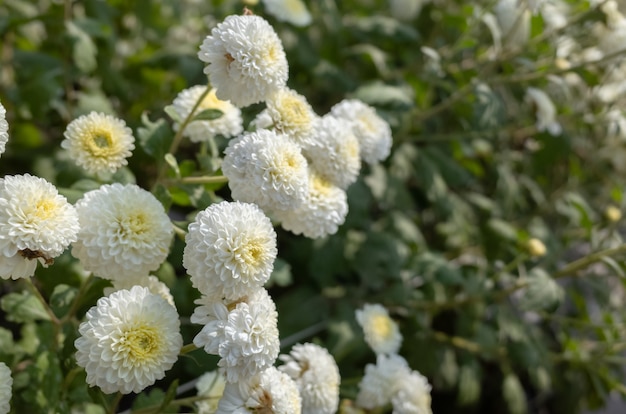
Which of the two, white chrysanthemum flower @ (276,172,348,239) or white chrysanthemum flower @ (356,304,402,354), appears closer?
white chrysanthemum flower @ (276,172,348,239)

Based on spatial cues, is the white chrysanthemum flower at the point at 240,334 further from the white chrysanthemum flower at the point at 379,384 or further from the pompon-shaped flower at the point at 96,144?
the white chrysanthemum flower at the point at 379,384

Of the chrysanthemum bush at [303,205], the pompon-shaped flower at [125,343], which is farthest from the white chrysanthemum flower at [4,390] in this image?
the pompon-shaped flower at [125,343]

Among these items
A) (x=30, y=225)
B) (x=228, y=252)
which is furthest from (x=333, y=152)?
(x=30, y=225)

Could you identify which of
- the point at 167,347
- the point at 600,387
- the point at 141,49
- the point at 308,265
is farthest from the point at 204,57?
the point at 600,387

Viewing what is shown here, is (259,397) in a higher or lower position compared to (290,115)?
lower

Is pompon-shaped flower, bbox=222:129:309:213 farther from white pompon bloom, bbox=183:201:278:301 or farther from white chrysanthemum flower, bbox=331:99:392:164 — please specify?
white chrysanthemum flower, bbox=331:99:392:164

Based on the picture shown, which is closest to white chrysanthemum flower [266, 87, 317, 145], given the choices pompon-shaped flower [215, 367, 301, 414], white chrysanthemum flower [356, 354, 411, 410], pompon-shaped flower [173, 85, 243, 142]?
pompon-shaped flower [173, 85, 243, 142]

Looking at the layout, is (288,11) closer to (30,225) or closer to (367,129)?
(367,129)
